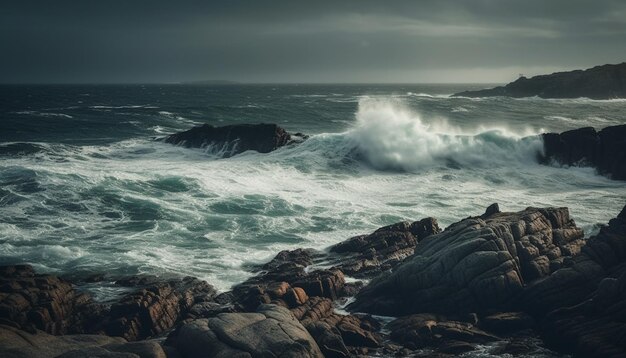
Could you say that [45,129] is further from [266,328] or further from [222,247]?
[266,328]

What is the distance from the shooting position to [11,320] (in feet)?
60.3

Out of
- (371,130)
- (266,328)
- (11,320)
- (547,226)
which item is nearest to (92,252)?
(11,320)

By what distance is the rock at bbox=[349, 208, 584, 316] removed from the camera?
70.2 ft

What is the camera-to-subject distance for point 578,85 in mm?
165250

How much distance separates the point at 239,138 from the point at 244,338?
133 feet

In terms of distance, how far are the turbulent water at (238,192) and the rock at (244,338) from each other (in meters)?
6.78

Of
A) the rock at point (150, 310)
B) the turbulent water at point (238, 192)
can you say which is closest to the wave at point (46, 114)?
the turbulent water at point (238, 192)

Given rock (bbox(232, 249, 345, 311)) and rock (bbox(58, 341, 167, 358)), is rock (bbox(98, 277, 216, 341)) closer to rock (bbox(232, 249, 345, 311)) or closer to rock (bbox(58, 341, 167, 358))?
rock (bbox(232, 249, 345, 311))

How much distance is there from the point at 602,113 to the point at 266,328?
364 ft

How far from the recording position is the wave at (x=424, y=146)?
171 feet

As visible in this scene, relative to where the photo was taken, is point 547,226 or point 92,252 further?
point 92,252

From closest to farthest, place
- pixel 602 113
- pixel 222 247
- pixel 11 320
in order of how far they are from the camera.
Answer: pixel 11 320
pixel 222 247
pixel 602 113

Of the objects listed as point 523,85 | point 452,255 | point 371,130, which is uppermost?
point 523,85

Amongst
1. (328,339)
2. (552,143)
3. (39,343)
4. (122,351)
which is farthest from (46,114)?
(328,339)
